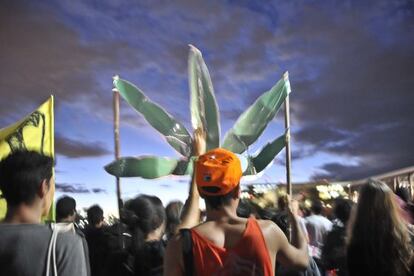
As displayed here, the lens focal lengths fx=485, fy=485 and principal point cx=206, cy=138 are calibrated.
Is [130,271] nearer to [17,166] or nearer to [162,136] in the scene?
[17,166]

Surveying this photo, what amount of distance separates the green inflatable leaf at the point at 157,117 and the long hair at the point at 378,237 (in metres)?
3.64

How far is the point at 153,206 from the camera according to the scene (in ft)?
10.5

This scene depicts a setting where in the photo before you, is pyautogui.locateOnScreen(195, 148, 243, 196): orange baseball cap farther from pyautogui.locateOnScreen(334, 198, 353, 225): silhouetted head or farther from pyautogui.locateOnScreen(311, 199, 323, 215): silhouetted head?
pyautogui.locateOnScreen(311, 199, 323, 215): silhouetted head

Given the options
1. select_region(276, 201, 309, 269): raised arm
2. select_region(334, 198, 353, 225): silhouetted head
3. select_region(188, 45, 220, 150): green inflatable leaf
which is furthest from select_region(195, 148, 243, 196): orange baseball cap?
select_region(188, 45, 220, 150): green inflatable leaf

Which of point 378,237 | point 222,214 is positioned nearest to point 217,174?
point 222,214

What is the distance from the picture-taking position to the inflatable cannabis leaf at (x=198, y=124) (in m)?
5.86

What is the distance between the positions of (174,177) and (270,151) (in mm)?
1215

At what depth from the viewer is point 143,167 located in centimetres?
596

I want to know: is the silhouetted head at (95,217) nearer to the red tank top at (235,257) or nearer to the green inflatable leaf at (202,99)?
the green inflatable leaf at (202,99)

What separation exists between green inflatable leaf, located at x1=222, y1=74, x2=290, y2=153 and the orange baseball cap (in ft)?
12.1

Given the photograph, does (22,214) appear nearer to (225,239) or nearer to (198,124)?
(225,239)

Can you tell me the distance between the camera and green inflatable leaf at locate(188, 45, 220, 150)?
5.99 metres

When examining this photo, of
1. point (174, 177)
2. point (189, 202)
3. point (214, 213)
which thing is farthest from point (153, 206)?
point (174, 177)

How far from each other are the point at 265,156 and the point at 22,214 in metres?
4.08
